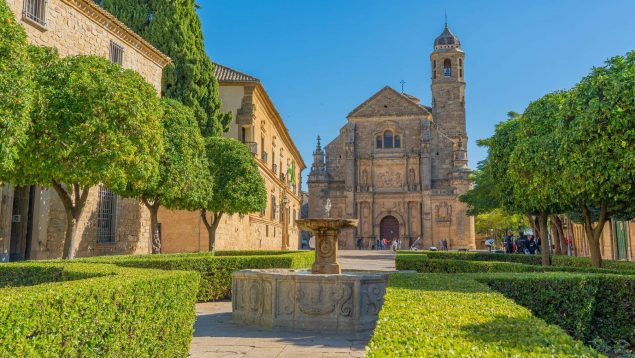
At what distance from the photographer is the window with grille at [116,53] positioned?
1711 cm

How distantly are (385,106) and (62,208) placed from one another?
36495mm

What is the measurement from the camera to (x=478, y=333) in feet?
10.8

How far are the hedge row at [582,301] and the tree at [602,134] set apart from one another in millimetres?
2487

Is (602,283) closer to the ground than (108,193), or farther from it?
closer to the ground

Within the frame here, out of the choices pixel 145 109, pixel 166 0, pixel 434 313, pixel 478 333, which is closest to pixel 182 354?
pixel 434 313

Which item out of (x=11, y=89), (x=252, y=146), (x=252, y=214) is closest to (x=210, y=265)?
(x=11, y=89)

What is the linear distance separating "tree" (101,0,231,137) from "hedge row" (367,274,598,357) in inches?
744

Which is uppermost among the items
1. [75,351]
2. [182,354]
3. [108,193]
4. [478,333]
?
[108,193]

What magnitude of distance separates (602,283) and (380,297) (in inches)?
136

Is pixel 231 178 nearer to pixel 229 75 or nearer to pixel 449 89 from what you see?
pixel 229 75

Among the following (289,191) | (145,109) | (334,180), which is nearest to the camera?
(145,109)

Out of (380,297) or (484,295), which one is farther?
(380,297)

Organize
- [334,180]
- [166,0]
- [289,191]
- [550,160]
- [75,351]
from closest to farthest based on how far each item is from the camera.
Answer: [75,351]
[550,160]
[166,0]
[289,191]
[334,180]

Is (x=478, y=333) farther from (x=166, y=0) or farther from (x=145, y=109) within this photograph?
(x=166, y=0)
